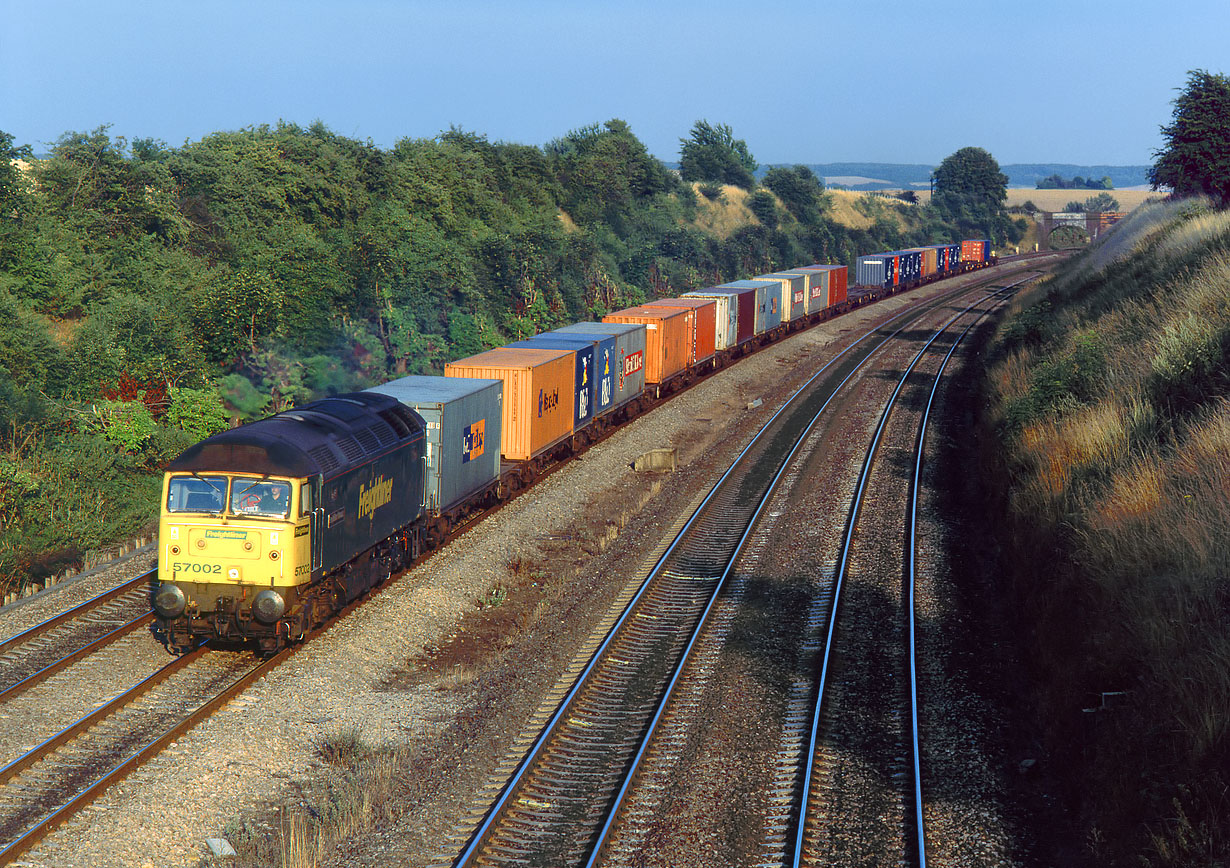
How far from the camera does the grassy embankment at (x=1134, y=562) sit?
10805 mm

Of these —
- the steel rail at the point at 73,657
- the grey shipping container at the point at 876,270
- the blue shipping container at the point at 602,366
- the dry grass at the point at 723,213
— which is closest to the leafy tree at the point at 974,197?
the dry grass at the point at 723,213

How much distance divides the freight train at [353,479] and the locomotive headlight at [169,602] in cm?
2

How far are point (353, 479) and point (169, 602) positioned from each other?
3451 mm

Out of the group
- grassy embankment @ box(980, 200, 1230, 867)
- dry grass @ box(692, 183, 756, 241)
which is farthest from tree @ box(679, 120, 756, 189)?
grassy embankment @ box(980, 200, 1230, 867)

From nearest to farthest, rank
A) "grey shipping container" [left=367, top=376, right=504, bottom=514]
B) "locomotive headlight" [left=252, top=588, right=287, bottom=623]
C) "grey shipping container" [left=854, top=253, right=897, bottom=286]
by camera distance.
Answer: "locomotive headlight" [left=252, top=588, right=287, bottom=623]
"grey shipping container" [left=367, top=376, right=504, bottom=514]
"grey shipping container" [left=854, top=253, right=897, bottom=286]

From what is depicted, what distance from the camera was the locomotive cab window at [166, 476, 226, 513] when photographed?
51.5ft

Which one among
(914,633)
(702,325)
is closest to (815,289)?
(702,325)

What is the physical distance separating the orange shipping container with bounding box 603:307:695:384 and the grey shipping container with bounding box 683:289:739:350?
186 inches

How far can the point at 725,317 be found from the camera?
151 ft

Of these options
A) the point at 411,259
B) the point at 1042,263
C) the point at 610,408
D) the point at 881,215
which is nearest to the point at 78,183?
the point at 411,259

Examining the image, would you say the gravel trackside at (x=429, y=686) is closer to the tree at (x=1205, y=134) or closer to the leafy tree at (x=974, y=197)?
the tree at (x=1205, y=134)

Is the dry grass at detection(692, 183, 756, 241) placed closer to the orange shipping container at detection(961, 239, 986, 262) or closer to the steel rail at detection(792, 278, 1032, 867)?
the orange shipping container at detection(961, 239, 986, 262)

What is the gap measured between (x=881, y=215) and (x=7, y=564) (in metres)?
133

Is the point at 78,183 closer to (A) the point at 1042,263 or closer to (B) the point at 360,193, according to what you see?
(B) the point at 360,193
